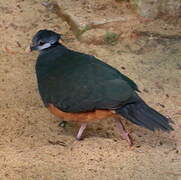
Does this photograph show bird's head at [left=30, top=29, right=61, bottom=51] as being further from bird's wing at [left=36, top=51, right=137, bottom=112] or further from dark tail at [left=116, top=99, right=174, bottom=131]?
dark tail at [left=116, top=99, right=174, bottom=131]

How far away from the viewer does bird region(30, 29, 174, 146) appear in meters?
4.37

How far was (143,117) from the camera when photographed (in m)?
4.43

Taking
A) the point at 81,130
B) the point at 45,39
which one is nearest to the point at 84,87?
the point at 81,130

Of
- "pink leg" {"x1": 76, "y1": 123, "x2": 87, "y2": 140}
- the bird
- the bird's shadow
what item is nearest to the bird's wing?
the bird

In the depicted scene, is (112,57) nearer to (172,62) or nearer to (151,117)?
(172,62)

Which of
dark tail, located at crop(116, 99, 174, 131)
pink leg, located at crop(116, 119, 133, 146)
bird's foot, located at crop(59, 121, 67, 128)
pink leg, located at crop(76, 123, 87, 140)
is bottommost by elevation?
bird's foot, located at crop(59, 121, 67, 128)

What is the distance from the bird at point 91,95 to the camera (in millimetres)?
4367

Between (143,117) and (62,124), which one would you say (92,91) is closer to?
(143,117)

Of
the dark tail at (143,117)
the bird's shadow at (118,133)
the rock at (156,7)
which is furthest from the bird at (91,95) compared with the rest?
the rock at (156,7)

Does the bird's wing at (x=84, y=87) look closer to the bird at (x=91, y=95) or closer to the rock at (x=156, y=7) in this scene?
the bird at (x=91, y=95)

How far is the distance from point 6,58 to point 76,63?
149 cm

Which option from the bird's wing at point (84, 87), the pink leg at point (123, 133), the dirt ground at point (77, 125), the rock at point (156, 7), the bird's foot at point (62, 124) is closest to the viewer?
the dirt ground at point (77, 125)

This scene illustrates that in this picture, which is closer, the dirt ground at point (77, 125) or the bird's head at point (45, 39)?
the dirt ground at point (77, 125)

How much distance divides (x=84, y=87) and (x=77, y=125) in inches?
28.5
